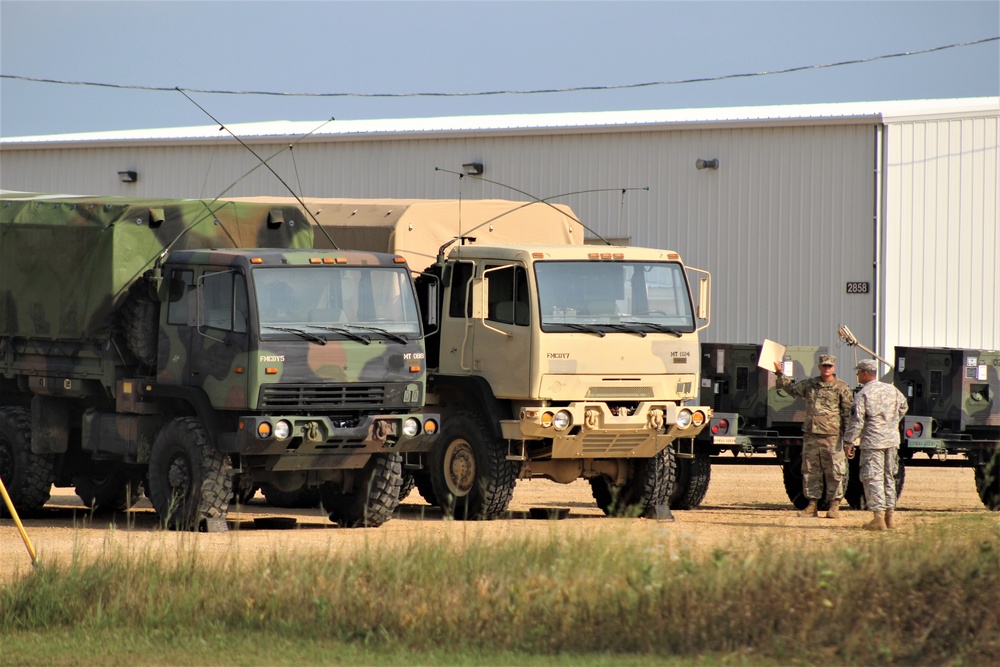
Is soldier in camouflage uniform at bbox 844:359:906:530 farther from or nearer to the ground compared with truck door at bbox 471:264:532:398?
nearer to the ground

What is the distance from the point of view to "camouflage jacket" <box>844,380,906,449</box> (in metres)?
16.7

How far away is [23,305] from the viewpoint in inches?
689

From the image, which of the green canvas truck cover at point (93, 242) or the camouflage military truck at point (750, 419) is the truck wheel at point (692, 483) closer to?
the camouflage military truck at point (750, 419)

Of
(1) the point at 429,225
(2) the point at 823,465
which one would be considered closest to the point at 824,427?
(2) the point at 823,465

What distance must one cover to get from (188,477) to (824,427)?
6.59 m

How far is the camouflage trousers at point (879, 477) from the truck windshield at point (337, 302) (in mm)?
4586

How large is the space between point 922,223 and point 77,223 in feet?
47.7

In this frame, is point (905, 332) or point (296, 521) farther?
point (905, 332)

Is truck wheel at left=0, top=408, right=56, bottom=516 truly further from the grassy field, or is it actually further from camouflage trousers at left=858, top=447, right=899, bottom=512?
camouflage trousers at left=858, top=447, right=899, bottom=512

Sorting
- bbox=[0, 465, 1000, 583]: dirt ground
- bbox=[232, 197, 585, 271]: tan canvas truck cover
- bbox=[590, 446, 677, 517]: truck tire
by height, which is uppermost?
bbox=[232, 197, 585, 271]: tan canvas truck cover

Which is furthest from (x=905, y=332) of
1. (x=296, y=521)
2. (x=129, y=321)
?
(x=129, y=321)

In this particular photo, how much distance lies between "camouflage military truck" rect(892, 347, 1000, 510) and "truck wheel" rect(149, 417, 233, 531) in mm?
7931

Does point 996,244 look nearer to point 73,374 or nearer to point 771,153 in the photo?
point 771,153

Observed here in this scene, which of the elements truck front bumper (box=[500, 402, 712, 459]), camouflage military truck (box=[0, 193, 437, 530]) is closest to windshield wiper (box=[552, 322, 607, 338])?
truck front bumper (box=[500, 402, 712, 459])
